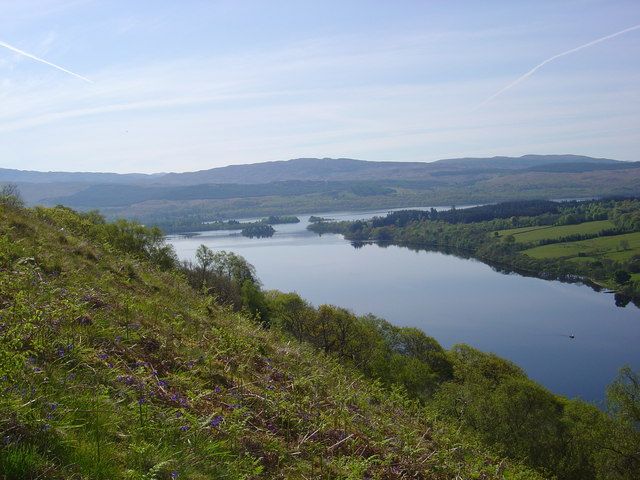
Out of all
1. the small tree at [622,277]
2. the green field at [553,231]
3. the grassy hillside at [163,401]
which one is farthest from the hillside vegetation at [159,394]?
the green field at [553,231]

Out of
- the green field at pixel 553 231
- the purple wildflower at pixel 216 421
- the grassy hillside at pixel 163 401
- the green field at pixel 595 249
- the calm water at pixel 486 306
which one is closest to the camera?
the grassy hillside at pixel 163 401

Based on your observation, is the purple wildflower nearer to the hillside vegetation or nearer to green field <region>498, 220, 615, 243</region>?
the hillside vegetation

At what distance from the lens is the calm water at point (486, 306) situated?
5503 centimetres

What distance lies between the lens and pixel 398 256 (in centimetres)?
13038

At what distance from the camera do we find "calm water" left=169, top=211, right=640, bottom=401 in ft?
181

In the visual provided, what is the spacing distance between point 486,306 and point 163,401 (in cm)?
7615

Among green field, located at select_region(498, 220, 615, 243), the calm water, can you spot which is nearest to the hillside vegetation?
the calm water

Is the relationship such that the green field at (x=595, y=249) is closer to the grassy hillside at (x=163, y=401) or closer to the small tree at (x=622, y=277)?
the small tree at (x=622, y=277)

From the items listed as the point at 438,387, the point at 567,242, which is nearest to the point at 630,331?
the point at 438,387

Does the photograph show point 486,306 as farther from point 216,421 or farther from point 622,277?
point 216,421

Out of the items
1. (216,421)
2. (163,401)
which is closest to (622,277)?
(216,421)

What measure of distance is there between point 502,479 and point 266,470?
4.18m

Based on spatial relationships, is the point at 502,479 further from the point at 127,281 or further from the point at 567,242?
the point at 567,242

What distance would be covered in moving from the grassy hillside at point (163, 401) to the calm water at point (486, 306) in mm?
42609
